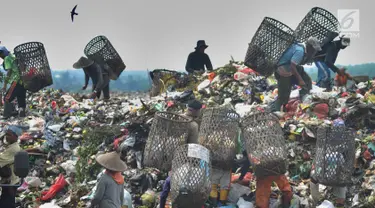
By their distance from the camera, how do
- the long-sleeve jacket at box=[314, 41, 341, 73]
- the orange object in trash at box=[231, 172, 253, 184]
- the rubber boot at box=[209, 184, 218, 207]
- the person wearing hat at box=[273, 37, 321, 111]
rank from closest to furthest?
1. the rubber boot at box=[209, 184, 218, 207]
2. the orange object in trash at box=[231, 172, 253, 184]
3. the person wearing hat at box=[273, 37, 321, 111]
4. the long-sleeve jacket at box=[314, 41, 341, 73]

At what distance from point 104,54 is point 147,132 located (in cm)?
439

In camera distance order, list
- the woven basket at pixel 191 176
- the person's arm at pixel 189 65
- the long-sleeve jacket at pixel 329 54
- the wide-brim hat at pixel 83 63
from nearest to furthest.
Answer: the woven basket at pixel 191 176
the long-sleeve jacket at pixel 329 54
the wide-brim hat at pixel 83 63
the person's arm at pixel 189 65

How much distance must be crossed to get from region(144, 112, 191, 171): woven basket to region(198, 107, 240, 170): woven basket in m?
0.23

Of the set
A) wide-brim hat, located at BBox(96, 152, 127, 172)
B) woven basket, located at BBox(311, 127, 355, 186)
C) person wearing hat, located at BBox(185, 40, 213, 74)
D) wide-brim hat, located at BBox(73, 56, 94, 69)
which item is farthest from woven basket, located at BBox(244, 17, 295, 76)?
wide-brim hat, located at BBox(96, 152, 127, 172)

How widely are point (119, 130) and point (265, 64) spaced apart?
2.53m

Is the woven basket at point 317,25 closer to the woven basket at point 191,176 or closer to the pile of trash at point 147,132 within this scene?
the pile of trash at point 147,132

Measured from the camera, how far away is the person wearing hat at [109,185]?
643cm

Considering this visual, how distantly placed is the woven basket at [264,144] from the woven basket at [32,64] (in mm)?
5617

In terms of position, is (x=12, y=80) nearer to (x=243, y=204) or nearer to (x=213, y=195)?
→ (x=213, y=195)

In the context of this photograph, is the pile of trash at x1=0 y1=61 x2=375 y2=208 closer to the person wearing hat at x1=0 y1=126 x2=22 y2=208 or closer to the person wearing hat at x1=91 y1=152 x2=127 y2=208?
the person wearing hat at x1=91 y1=152 x2=127 y2=208

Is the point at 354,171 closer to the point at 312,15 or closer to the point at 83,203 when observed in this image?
the point at 83,203

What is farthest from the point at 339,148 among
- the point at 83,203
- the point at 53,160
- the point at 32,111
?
the point at 32,111

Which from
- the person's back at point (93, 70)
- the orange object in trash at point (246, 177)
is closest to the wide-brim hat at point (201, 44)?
the person's back at point (93, 70)

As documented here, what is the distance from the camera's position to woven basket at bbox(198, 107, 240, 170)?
25.2 ft
